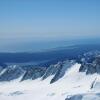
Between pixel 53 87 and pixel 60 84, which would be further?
pixel 60 84

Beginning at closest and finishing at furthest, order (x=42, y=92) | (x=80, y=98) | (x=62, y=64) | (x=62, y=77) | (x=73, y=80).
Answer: (x=80, y=98) < (x=42, y=92) < (x=73, y=80) < (x=62, y=77) < (x=62, y=64)

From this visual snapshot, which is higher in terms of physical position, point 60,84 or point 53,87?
point 60,84

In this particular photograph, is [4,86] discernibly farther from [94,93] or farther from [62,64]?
[94,93]

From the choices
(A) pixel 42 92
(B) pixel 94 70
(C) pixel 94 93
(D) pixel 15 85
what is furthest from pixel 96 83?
(D) pixel 15 85

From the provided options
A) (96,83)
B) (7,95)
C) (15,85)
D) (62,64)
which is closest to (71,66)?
(62,64)

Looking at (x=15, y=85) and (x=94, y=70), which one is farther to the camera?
(x=15, y=85)

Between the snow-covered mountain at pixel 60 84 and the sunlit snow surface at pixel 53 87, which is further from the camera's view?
the sunlit snow surface at pixel 53 87

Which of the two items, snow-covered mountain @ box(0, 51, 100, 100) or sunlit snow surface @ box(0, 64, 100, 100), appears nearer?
snow-covered mountain @ box(0, 51, 100, 100)

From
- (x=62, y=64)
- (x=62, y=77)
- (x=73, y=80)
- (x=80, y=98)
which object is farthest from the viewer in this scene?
(x=62, y=64)
